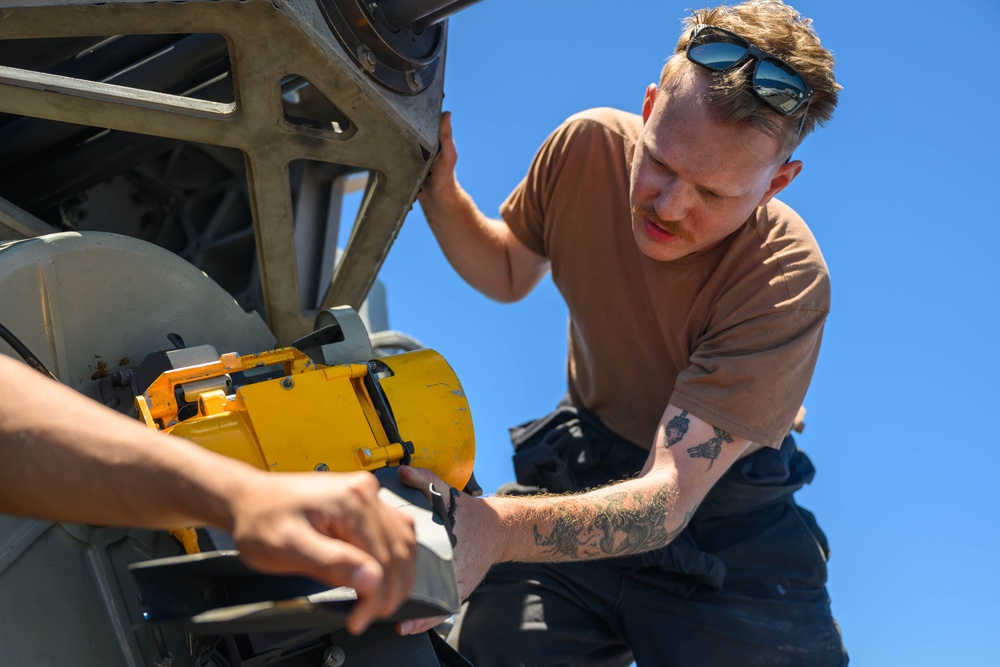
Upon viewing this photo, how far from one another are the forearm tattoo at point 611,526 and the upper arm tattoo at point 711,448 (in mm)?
118

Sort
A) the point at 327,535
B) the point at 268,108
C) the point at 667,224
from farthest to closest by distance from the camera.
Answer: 1. the point at 667,224
2. the point at 268,108
3. the point at 327,535

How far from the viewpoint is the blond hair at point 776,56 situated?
8.34 feet

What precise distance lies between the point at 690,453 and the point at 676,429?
0.24ft

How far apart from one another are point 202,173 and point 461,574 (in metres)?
2.00

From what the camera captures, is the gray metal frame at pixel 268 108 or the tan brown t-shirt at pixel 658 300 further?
the tan brown t-shirt at pixel 658 300

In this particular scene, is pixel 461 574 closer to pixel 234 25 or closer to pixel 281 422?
pixel 281 422

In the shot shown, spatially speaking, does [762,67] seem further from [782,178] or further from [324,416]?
[324,416]

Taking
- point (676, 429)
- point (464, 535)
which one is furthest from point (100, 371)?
point (676, 429)

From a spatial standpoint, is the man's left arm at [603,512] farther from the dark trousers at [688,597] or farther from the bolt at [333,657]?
the dark trousers at [688,597]

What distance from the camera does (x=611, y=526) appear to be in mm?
2365

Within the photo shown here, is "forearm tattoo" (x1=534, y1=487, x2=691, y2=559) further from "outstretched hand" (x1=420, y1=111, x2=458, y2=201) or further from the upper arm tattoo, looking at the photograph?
"outstretched hand" (x1=420, y1=111, x2=458, y2=201)

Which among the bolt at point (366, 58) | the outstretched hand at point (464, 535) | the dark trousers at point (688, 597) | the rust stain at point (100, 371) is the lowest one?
the dark trousers at point (688, 597)

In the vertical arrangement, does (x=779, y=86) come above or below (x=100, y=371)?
above

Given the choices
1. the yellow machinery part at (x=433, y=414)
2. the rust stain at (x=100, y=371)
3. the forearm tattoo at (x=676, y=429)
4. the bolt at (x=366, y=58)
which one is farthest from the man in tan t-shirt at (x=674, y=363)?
the rust stain at (x=100, y=371)
